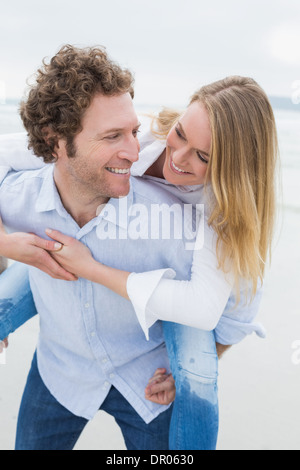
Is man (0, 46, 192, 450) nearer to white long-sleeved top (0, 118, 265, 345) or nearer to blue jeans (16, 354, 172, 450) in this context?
blue jeans (16, 354, 172, 450)

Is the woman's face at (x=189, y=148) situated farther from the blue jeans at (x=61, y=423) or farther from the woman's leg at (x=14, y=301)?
the blue jeans at (x=61, y=423)

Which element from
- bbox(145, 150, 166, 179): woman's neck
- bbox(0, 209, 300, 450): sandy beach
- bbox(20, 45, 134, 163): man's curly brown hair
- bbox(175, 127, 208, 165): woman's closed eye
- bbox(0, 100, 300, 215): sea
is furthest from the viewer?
bbox(0, 100, 300, 215): sea

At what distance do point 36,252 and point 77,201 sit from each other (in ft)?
0.80

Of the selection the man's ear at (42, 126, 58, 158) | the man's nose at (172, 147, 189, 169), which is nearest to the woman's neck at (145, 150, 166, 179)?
the man's nose at (172, 147, 189, 169)

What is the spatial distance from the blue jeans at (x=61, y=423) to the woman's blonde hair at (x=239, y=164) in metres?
0.72

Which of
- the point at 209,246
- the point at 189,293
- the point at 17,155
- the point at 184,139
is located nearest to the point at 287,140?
the point at 184,139

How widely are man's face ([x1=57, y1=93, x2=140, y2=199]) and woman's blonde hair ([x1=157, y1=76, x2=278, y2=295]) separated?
31cm

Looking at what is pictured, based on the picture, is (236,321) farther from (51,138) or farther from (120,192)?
(51,138)

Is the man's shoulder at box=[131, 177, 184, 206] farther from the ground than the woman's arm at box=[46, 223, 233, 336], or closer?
farther from the ground

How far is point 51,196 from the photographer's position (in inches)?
72.6

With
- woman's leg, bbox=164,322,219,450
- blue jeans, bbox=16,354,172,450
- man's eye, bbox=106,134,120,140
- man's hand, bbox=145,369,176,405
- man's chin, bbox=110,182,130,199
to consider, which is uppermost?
man's eye, bbox=106,134,120,140

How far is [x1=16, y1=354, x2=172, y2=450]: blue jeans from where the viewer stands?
1997 millimetres

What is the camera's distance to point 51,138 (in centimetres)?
183

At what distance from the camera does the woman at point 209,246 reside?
1723 mm
